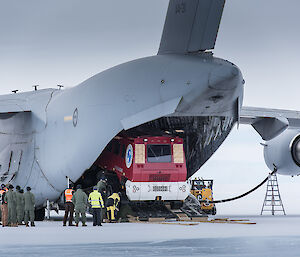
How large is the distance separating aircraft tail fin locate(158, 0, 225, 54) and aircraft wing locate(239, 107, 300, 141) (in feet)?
18.7

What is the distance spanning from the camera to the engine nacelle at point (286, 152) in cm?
2325

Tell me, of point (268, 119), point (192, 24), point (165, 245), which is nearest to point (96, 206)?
point (192, 24)

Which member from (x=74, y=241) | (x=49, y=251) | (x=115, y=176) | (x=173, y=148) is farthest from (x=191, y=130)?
(x=49, y=251)

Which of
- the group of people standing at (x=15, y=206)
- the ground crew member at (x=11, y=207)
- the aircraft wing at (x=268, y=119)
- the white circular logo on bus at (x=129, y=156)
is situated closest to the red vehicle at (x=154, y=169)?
the white circular logo on bus at (x=129, y=156)

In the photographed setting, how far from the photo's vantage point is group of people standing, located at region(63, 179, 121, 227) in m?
17.9

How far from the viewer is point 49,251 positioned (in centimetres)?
955

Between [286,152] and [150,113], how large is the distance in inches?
288

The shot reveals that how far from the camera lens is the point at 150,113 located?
1847cm

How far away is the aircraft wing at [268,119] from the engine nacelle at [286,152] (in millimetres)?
287

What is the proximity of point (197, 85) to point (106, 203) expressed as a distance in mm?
4953

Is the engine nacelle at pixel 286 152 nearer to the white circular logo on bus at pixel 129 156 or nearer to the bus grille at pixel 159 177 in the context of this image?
the bus grille at pixel 159 177

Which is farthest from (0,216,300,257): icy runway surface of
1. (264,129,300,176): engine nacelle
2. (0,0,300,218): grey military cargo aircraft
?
(264,129,300,176): engine nacelle

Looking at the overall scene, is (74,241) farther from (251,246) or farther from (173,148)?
(173,148)

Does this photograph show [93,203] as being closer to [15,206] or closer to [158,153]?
[15,206]
